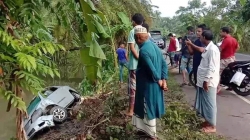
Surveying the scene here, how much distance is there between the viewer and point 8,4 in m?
2.71

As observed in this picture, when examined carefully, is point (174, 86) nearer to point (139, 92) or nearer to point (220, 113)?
point (220, 113)

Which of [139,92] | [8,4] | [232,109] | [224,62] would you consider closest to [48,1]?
[8,4]

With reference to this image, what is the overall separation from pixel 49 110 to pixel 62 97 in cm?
70

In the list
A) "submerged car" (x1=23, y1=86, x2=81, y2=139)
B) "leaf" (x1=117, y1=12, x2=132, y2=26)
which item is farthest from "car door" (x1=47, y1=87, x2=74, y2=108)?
"leaf" (x1=117, y1=12, x2=132, y2=26)

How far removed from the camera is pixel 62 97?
8.22 meters

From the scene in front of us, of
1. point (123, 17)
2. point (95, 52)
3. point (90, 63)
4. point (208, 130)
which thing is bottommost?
point (208, 130)

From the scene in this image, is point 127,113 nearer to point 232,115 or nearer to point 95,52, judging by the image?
point 232,115

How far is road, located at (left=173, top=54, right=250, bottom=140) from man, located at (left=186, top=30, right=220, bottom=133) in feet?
1.06

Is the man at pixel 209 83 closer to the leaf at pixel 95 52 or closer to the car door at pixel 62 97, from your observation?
the leaf at pixel 95 52

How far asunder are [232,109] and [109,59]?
6.24 metres

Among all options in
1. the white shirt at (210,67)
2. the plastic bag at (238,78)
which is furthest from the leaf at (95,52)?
the plastic bag at (238,78)

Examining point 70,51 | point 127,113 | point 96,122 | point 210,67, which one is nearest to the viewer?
point 210,67

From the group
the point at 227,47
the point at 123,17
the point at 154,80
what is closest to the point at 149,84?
the point at 154,80

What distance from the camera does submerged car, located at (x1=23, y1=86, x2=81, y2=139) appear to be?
720 centimetres
